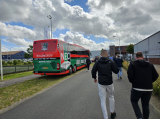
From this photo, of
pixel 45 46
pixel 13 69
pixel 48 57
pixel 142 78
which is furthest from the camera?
pixel 13 69

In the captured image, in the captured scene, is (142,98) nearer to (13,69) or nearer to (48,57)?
(48,57)

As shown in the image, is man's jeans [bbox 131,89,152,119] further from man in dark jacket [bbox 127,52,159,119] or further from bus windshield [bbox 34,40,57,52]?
bus windshield [bbox 34,40,57,52]

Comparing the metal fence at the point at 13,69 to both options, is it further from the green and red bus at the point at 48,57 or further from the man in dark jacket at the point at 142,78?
the man in dark jacket at the point at 142,78

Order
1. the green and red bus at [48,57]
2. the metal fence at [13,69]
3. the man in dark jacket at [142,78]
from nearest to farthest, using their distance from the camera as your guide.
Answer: the man in dark jacket at [142,78] → the green and red bus at [48,57] → the metal fence at [13,69]

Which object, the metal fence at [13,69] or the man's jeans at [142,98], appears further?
the metal fence at [13,69]

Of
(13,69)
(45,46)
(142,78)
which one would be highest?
→ (45,46)

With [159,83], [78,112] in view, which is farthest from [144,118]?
[159,83]

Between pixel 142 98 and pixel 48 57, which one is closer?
pixel 142 98

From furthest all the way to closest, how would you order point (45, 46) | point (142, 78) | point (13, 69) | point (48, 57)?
point (13, 69), point (45, 46), point (48, 57), point (142, 78)

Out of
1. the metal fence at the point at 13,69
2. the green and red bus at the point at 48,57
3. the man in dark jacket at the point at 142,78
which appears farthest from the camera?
the metal fence at the point at 13,69

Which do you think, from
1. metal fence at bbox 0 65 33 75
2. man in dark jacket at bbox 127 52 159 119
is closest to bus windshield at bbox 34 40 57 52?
metal fence at bbox 0 65 33 75

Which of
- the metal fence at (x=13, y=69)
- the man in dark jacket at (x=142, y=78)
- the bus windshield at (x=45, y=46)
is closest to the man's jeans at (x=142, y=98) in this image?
the man in dark jacket at (x=142, y=78)

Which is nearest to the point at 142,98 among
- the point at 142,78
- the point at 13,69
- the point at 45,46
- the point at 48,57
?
the point at 142,78

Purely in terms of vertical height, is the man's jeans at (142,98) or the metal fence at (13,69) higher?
the man's jeans at (142,98)
